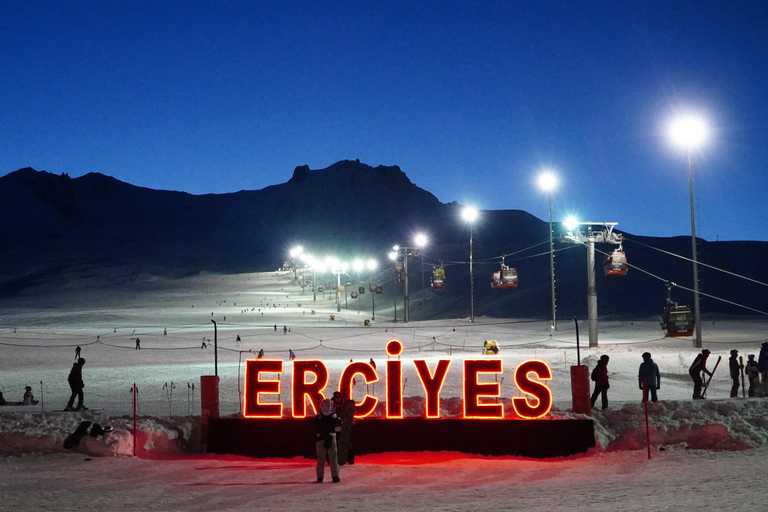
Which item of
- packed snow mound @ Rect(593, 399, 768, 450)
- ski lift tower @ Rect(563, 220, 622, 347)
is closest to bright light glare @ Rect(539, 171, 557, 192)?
ski lift tower @ Rect(563, 220, 622, 347)

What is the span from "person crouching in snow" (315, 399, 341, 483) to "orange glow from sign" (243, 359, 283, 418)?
3973mm

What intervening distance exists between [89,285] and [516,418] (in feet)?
421

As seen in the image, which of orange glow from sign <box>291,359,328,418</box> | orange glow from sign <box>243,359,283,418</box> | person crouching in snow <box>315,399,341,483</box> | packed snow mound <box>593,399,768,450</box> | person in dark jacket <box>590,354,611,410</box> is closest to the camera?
person crouching in snow <box>315,399,341,483</box>

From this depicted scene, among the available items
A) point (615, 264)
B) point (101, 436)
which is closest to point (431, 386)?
point (101, 436)

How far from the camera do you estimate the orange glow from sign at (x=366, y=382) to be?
16062mm

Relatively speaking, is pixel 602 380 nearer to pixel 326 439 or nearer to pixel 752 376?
pixel 752 376

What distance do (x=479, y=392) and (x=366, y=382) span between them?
2.59 m

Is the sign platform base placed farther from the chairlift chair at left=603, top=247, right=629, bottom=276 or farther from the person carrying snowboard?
the chairlift chair at left=603, top=247, right=629, bottom=276

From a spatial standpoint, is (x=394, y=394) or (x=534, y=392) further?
(x=394, y=394)

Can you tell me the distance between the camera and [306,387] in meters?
16.4

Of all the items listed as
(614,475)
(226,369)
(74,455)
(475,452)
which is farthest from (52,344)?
(614,475)

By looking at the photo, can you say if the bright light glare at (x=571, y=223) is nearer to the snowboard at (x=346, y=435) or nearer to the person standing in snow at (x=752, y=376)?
the person standing in snow at (x=752, y=376)

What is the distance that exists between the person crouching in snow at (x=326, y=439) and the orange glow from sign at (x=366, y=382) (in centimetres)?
328

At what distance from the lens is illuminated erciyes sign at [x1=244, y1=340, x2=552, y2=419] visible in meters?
→ 15.7
